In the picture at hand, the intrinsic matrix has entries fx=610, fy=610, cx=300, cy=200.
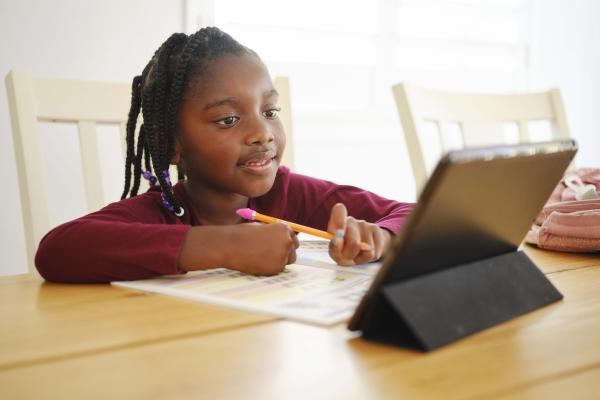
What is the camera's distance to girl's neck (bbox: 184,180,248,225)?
116 centimetres

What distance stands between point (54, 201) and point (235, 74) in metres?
1.37

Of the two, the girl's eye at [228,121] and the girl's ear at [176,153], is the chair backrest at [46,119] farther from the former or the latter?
the girl's eye at [228,121]

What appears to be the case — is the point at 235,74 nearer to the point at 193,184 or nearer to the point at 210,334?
the point at 193,184

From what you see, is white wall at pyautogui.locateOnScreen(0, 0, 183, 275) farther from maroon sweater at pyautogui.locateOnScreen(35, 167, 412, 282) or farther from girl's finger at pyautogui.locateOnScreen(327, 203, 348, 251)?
girl's finger at pyautogui.locateOnScreen(327, 203, 348, 251)

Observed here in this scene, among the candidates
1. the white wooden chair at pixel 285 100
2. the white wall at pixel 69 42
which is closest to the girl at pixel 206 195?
the white wooden chair at pixel 285 100

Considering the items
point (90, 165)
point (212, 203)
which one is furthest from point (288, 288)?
point (90, 165)

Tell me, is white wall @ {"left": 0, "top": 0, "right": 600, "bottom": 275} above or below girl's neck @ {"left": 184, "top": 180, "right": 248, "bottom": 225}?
above

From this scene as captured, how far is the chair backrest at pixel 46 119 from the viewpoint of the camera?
1048 mm

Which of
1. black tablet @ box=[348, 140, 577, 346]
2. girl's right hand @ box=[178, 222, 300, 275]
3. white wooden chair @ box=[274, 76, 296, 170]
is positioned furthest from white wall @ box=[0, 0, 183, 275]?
black tablet @ box=[348, 140, 577, 346]

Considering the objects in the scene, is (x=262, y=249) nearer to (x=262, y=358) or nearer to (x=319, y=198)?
(x=262, y=358)

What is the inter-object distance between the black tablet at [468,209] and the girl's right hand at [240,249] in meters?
0.27

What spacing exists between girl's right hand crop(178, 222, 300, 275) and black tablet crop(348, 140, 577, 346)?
27 centimetres

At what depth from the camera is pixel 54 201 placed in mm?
2158

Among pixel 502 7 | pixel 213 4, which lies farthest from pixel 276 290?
pixel 502 7
